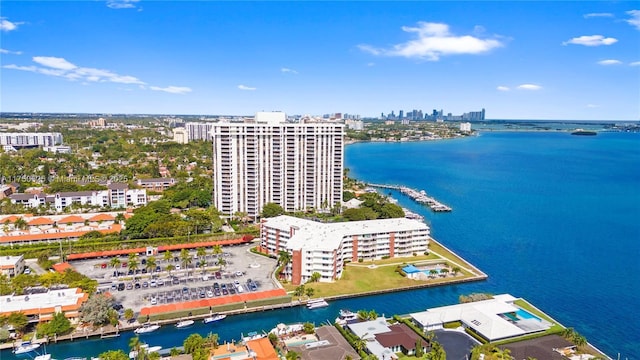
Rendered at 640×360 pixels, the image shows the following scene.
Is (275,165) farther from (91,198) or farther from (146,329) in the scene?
(146,329)

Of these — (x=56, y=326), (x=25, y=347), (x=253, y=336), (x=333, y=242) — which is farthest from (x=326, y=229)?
(x=25, y=347)

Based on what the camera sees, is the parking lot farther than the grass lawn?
No

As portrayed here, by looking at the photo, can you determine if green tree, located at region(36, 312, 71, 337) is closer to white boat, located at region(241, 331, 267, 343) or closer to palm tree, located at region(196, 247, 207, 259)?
white boat, located at region(241, 331, 267, 343)

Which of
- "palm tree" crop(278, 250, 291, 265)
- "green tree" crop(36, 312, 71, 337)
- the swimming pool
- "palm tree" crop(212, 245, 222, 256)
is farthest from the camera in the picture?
"palm tree" crop(212, 245, 222, 256)

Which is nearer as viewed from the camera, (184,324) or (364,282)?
(184,324)

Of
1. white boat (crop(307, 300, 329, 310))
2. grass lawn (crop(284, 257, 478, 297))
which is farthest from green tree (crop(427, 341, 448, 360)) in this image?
grass lawn (crop(284, 257, 478, 297))

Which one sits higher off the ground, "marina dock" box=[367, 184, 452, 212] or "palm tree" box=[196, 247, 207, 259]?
"marina dock" box=[367, 184, 452, 212]

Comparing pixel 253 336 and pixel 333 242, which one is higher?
pixel 333 242
